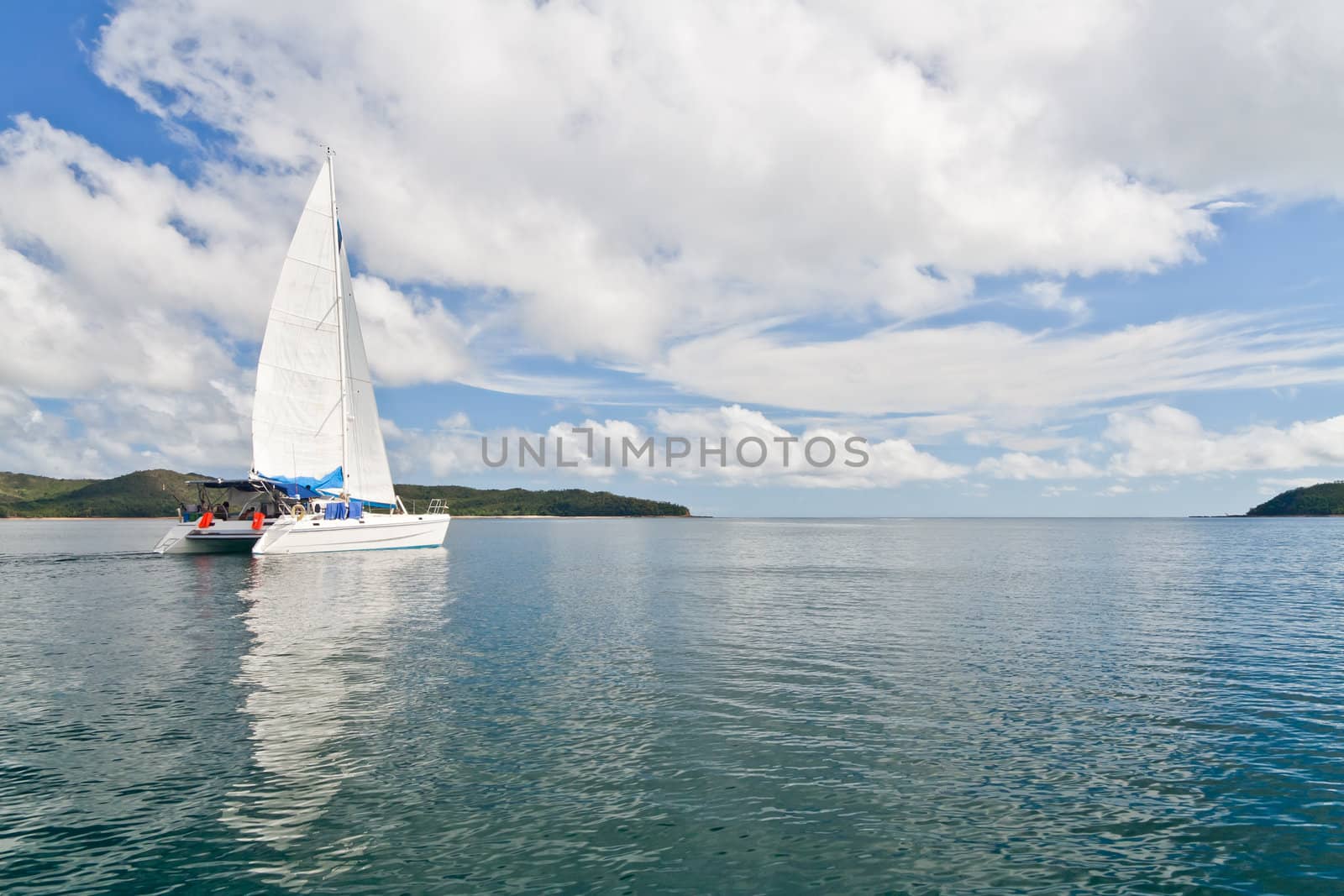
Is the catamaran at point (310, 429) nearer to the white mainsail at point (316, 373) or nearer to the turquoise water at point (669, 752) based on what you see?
the white mainsail at point (316, 373)

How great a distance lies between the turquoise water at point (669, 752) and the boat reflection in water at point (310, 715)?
0.31 feet

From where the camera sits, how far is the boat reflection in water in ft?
41.0

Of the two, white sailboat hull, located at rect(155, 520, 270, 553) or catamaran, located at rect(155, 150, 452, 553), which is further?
white sailboat hull, located at rect(155, 520, 270, 553)

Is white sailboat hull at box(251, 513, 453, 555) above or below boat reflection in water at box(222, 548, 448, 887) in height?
above

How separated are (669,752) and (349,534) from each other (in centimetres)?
6675

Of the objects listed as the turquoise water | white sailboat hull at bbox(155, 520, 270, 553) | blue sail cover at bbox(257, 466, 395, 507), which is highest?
blue sail cover at bbox(257, 466, 395, 507)

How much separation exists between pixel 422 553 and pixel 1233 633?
7274cm

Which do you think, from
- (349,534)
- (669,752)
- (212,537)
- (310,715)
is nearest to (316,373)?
(349,534)

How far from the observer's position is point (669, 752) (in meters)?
16.5

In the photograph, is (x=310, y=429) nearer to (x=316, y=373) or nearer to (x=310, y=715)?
(x=316, y=373)

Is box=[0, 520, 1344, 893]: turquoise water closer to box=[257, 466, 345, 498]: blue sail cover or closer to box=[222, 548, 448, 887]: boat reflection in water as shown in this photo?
box=[222, 548, 448, 887]: boat reflection in water

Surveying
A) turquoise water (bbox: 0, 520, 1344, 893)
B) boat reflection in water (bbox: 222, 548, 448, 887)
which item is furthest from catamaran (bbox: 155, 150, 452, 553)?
turquoise water (bbox: 0, 520, 1344, 893)

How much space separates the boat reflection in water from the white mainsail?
96.8ft

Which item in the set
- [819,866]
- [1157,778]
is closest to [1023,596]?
[1157,778]
